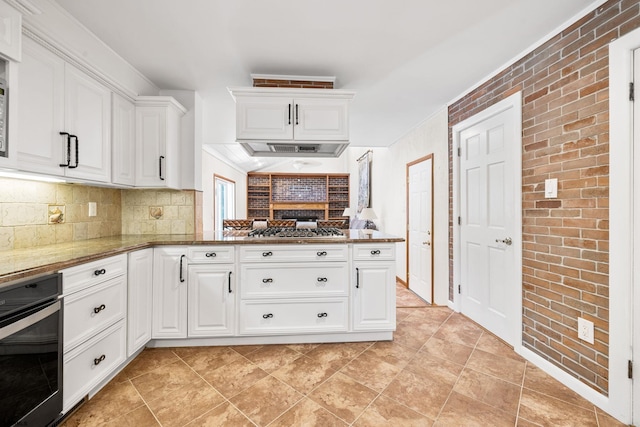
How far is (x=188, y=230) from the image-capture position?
2.86 meters

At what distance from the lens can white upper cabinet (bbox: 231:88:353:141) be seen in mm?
2443

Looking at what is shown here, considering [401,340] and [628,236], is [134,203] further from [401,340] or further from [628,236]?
[628,236]

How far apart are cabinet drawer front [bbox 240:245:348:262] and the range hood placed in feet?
3.12

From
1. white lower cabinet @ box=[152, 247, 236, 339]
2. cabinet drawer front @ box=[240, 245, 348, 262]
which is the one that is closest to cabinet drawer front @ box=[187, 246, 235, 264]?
white lower cabinet @ box=[152, 247, 236, 339]

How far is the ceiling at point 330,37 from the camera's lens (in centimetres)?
169

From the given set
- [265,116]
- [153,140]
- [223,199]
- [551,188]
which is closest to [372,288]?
[551,188]

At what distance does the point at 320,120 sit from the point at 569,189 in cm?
188

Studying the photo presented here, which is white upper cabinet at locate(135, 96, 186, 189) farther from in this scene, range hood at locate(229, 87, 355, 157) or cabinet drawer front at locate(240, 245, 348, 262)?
cabinet drawer front at locate(240, 245, 348, 262)

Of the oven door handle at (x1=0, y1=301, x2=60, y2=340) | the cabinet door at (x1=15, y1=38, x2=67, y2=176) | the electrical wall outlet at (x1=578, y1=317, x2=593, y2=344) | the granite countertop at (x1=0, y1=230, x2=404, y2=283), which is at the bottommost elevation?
the electrical wall outlet at (x1=578, y1=317, x2=593, y2=344)

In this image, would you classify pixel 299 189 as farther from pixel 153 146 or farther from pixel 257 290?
pixel 257 290

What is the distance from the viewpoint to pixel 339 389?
1743mm

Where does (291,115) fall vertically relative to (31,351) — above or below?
above

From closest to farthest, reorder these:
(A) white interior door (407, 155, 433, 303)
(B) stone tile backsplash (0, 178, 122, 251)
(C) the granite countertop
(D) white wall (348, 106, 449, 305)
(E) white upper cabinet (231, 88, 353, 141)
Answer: (C) the granite countertop < (B) stone tile backsplash (0, 178, 122, 251) < (E) white upper cabinet (231, 88, 353, 141) < (D) white wall (348, 106, 449, 305) < (A) white interior door (407, 155, 433, 303)

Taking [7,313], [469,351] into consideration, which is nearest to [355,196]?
[469,351]
